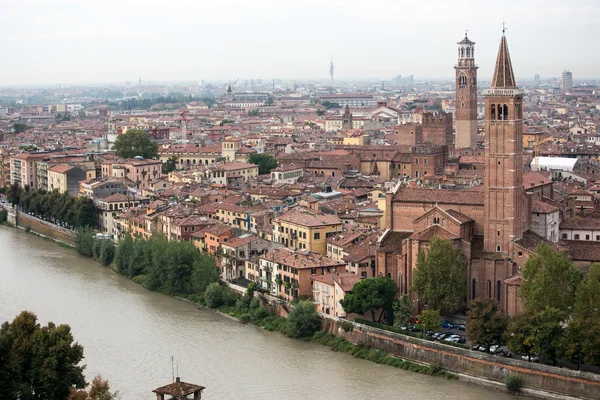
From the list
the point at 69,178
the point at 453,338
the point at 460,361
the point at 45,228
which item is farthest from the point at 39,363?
the point at 69,178

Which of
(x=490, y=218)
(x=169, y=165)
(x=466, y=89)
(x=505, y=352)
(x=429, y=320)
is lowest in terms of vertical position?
(x=505, y=352)

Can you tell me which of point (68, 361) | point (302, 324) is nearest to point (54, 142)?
point (302, 324)

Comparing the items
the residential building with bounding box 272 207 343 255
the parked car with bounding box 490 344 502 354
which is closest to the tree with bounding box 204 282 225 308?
the residential building with bounding box 272 207 343 255

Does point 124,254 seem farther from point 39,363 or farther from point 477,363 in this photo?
point 477,363

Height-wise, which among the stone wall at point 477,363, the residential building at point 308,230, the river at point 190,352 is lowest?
the river at point 190,352

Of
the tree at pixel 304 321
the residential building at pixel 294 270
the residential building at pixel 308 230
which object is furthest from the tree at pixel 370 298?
the residential building at pixel 308 230

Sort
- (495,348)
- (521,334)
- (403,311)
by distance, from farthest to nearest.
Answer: (403,311) < (495,348) < (521,334)

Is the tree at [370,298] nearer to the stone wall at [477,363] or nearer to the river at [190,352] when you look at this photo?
the stone wall at [477,363]
